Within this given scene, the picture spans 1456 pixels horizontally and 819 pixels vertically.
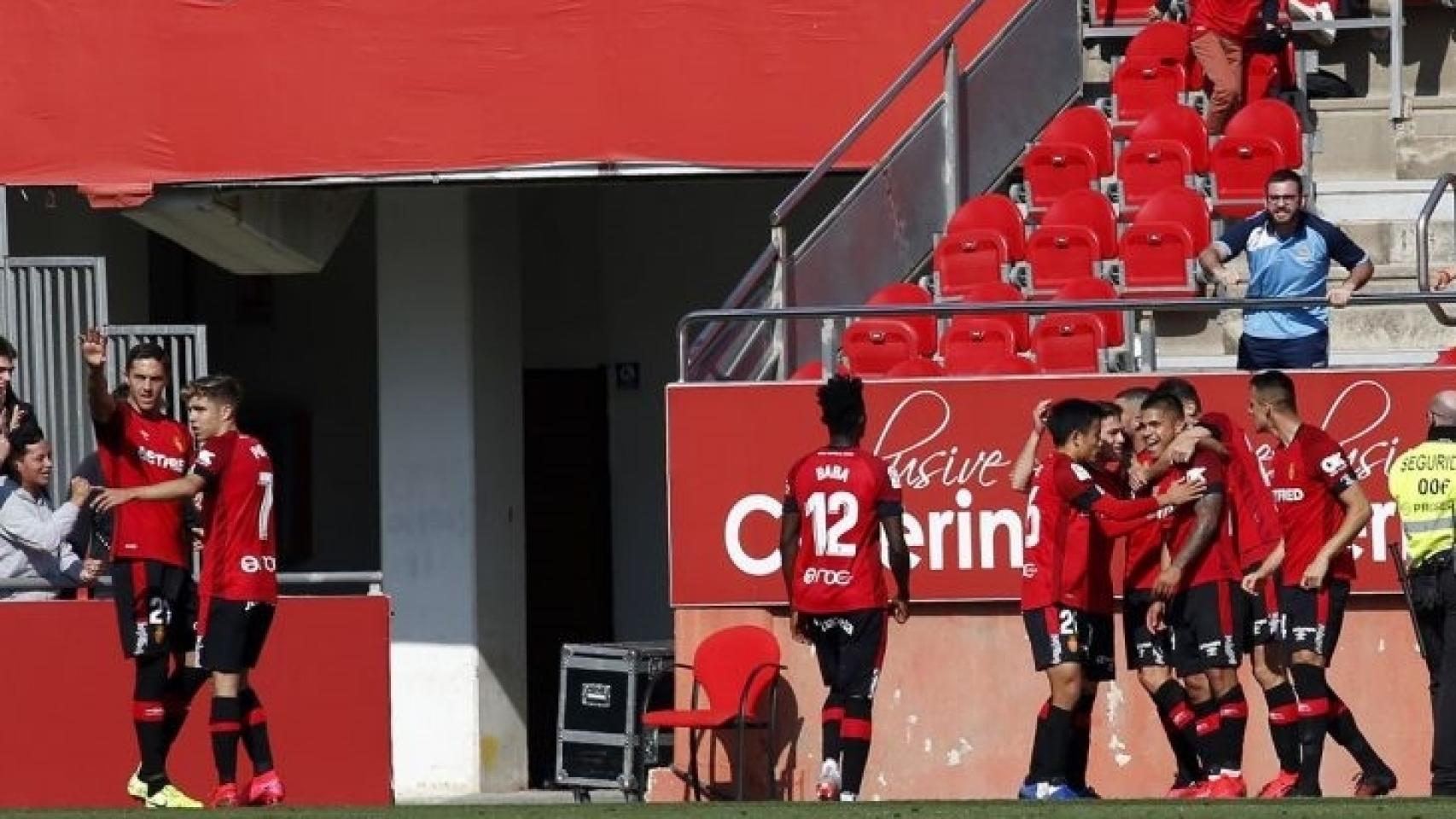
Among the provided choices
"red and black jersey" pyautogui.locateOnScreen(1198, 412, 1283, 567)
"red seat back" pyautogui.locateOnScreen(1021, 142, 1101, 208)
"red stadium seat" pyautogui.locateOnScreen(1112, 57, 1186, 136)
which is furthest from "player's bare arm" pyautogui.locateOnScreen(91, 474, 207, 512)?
"red stadium seat" pyautogui.locateOnScreen(1112, 57, 1186, 136)

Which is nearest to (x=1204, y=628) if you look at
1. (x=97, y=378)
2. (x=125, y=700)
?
(x=97, y=378)

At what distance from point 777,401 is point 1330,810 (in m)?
4.90

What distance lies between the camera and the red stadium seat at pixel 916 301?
15.9m

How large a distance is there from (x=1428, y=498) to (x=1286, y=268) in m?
2.19

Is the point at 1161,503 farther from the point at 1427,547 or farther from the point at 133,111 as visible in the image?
the point at 133,111

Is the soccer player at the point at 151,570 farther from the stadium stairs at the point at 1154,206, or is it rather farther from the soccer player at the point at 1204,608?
the soccer player at the point at 1204,608

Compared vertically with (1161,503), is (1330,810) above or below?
below

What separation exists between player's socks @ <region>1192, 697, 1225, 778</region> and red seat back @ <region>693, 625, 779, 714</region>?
271cm

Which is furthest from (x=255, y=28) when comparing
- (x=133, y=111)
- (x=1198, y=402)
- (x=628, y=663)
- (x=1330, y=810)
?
(x=1330, y=810)

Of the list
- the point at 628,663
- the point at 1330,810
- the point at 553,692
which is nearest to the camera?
the point at 1330,810

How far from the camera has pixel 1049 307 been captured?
1452cm

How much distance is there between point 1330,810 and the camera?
10.8m

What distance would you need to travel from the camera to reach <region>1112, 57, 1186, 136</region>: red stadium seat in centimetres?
1778

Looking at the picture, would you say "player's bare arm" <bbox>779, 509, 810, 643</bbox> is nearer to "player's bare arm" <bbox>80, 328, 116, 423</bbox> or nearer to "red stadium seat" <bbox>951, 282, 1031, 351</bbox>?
"player's bare arm" <bbox>80, 328, 116, 423</bbox>
